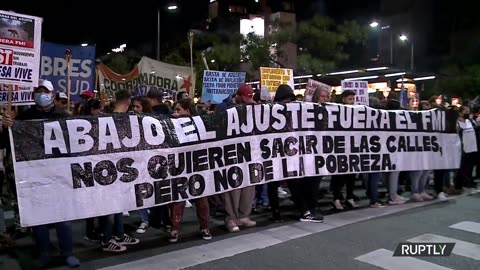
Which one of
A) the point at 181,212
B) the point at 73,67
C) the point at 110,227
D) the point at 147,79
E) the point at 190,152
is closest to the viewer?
the point at 110,227

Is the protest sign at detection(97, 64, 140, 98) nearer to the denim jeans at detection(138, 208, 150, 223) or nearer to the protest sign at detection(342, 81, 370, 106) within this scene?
the protest sign at detection(342, 81, 370, 106)

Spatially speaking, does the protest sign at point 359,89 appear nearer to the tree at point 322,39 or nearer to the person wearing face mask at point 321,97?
the person wearing face mask at point 321,97

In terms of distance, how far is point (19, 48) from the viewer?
5188mm

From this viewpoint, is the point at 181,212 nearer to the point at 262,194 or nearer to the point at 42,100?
the point at 42,100

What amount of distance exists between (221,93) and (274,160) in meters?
4.10

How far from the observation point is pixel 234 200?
20.7ft

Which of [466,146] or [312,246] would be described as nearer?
[312,246]

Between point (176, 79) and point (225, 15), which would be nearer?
point (176, 79)

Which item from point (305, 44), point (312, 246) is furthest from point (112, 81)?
point (305, 44)

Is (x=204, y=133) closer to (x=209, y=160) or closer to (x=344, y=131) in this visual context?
(x=209, y=160)

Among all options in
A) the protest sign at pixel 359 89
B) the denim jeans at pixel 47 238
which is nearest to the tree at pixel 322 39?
the protest sign at pixel 359 89

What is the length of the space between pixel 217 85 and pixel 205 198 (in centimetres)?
470

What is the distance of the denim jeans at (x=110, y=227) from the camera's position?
5.43 metres

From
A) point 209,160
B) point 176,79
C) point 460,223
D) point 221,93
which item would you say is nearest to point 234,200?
point 209,160
